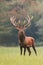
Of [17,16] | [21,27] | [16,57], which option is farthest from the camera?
[17,16]

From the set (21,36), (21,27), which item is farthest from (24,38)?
(21,27)

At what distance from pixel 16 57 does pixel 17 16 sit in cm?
75

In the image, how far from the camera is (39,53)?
4445 millimetres

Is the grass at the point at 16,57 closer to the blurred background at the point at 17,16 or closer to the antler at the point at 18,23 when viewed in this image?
the blurred background at the point at 17,16

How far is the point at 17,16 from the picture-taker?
4.56 meters

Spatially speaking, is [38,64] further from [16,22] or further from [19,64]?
[16,22]

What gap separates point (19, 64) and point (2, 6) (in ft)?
3.94

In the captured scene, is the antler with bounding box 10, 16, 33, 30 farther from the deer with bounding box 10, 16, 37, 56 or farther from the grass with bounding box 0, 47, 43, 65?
the grass with bounding box 0, 47, 43, 65

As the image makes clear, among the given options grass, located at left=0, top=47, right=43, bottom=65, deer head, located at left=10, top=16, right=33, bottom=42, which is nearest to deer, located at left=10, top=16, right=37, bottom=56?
deer head, located at left=10, top=16, right=33, bottom=42

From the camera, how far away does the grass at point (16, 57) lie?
4098mm

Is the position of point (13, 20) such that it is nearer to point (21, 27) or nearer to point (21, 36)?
point (21, 27)

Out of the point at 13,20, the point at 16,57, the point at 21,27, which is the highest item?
the point at 13,20

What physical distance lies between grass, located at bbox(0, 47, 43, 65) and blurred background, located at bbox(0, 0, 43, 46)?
129mm

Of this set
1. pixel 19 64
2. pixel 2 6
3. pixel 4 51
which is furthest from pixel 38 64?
pixel 2 6
